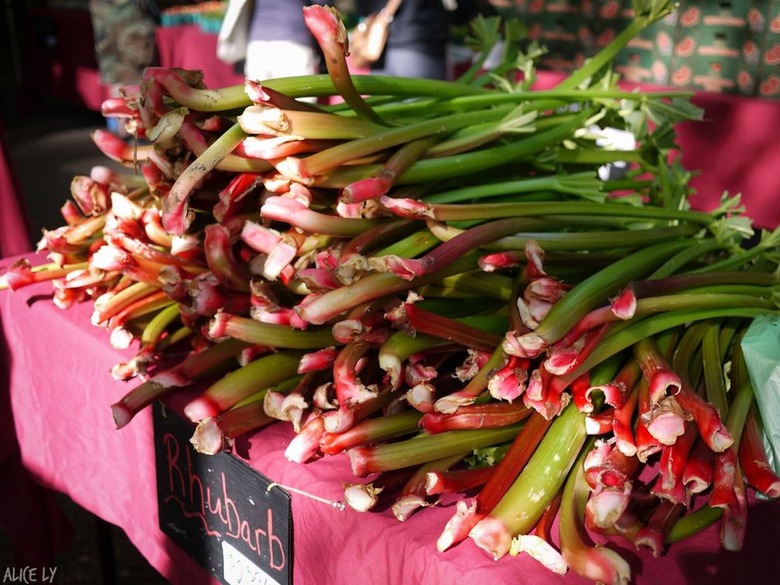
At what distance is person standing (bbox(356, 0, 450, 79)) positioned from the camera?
10.3 ft

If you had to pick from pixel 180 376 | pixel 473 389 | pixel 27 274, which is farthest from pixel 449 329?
pixel 27 274

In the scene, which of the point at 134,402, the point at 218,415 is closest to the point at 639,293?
the point at 218,415

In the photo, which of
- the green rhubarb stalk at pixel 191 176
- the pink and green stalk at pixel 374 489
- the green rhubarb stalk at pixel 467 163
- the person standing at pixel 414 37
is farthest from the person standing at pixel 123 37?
the pink and green stalk at pixel 374 489

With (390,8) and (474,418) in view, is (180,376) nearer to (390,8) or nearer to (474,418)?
(474,418)

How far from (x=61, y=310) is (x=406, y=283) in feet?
2.66

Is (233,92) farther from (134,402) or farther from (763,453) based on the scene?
(763,453)

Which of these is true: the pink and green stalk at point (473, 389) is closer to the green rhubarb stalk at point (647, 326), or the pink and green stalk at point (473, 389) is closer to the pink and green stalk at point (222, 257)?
the green rhubarb stalk at point (647, 326)

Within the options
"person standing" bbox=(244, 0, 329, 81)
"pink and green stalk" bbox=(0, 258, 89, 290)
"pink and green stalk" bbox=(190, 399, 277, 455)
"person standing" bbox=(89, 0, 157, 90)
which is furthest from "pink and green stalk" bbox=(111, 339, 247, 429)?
"person standing" bbox=(89, 0, 157, 90)

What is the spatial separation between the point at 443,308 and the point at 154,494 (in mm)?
587

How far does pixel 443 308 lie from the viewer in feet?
3.77

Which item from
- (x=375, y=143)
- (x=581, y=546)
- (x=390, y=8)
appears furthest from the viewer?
(x=390, y=8)

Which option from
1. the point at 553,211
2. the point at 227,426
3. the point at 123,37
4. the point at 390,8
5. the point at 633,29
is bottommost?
the point at 123,37

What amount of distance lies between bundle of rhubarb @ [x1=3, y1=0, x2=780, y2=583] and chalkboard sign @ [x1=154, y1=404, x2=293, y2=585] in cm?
7

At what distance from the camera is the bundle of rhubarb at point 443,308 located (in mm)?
894
